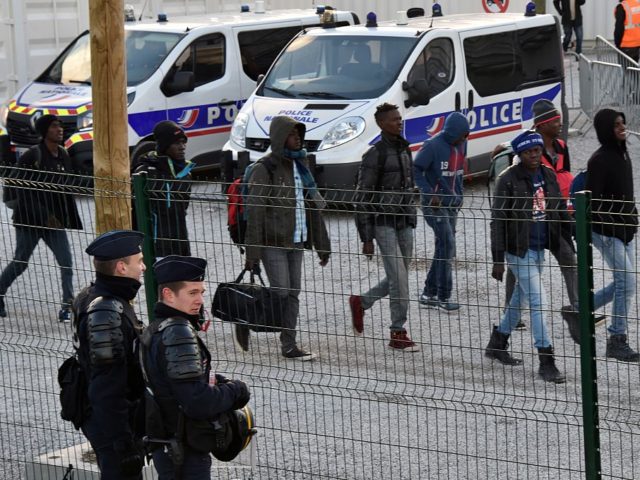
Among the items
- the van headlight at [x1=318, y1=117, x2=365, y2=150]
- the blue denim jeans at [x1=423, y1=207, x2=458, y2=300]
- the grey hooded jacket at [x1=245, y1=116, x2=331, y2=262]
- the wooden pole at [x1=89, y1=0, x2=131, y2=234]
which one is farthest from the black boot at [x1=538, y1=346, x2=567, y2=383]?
the van headlight at [x1=318, y1=117, x2=365, y2=150]

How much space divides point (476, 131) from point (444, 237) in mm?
8219

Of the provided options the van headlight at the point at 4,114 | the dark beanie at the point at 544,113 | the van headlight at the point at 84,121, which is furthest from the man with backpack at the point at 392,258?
the van headlight at the point at 4,114

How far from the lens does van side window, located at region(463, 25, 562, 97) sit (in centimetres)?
1384

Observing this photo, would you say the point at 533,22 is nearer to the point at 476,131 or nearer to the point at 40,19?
the point at 476,131

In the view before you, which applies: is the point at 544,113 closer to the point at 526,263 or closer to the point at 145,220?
the point at 145,220

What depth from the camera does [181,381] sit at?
15.0 ft

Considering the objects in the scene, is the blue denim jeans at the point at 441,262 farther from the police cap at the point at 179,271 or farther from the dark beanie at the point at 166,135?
the dark beanie at the point at 166,135

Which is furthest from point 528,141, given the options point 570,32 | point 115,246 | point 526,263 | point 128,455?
point 570,32

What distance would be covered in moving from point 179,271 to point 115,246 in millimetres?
403

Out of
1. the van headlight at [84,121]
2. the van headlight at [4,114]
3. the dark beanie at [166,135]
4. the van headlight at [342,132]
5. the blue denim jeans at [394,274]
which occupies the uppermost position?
the van headlight at [4,114]

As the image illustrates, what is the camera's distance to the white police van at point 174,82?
45.7 ft

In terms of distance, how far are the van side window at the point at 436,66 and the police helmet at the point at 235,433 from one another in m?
8.72

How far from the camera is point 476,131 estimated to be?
13898 mm

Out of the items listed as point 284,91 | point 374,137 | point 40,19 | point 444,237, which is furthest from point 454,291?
point 40,19
